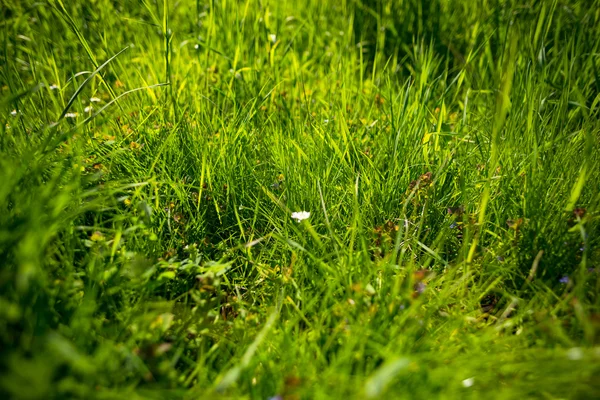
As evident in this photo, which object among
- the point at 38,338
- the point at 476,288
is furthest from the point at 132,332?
the point at 476,288

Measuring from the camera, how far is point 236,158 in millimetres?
1979

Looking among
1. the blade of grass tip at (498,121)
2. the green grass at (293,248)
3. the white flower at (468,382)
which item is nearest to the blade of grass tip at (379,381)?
the green grass at (293,248)

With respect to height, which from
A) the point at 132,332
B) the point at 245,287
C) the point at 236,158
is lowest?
the point at 245,287

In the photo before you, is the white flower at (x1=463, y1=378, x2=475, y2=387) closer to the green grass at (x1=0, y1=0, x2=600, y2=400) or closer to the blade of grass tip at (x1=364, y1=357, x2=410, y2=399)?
the green grass at (x1=0, y1=0, x2=600, y2=400)

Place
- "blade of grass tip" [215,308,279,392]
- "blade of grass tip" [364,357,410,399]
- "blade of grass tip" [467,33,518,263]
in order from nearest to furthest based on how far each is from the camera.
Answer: "blade of grass tip" [364,357,410,399] → "blade of grass tip" [215,308,279,392] → "blade of grass tip" [467,33,518,263]

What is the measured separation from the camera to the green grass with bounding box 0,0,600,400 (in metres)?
1.11

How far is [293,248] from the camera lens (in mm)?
1676

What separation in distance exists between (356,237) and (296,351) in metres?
0.56

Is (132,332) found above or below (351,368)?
above

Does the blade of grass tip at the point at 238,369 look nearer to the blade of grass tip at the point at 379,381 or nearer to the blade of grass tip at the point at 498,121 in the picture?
the blade of grass tip at the point at 379,381

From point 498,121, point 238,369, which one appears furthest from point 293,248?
point 498,121

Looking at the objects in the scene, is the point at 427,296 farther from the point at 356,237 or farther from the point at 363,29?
the point at 363,29

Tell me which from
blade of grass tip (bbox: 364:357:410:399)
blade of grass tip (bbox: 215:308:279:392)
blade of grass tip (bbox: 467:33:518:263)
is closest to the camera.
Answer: blade of grass tip (bbox: 364:357:410:399)

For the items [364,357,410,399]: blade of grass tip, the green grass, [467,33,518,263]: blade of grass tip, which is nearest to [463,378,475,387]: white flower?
the green grass
